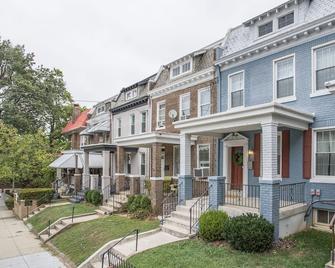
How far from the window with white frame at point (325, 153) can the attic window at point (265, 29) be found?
5.04 m

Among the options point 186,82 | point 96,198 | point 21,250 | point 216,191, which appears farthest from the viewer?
point 96,198

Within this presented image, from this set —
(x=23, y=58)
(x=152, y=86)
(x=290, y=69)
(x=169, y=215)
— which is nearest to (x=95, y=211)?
(x=169, y=215)

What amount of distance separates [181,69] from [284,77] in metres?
7.33

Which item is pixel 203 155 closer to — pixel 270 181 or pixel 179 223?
pixel 179 223

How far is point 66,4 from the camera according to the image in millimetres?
13977

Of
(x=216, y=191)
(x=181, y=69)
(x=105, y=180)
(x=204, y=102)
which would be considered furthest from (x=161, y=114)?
(x=216, y=191)

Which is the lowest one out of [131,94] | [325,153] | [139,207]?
[139,207]

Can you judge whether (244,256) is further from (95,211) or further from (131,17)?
(131,17)

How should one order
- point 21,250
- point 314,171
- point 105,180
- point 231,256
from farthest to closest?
point 105,180 → point 21,250 → point 314,171 → point 231,256

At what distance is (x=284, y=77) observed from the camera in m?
11.8

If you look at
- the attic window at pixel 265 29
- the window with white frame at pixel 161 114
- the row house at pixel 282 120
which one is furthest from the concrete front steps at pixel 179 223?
the attic window at pixel 265 29

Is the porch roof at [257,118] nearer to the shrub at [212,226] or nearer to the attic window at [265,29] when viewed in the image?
the shrub at [212,226]

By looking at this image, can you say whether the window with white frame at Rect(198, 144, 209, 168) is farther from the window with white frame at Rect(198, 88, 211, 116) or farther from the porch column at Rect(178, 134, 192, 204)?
the porch column at Rect(178, 134, 192, 204)

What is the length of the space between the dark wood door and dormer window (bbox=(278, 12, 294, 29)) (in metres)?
5.66
